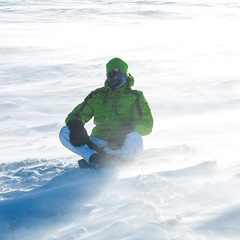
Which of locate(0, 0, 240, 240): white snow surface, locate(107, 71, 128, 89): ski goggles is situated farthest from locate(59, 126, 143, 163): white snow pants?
locate(107, 71, 128, 89): ski goggles

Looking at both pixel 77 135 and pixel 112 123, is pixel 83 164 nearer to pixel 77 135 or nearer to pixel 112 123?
pixel 77 135

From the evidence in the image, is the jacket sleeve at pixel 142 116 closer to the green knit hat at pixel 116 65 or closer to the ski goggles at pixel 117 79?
the ski goggles at pixel 117 79

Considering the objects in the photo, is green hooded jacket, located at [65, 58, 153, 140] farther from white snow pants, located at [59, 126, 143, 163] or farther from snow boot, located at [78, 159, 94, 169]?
snow boot, located at [78, 159, 94, 169]

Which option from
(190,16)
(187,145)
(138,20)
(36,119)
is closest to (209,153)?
(187,145)

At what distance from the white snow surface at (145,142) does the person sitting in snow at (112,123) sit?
0.67ft

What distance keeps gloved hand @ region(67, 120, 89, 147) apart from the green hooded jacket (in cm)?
18

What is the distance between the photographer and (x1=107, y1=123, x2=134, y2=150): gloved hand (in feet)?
16.4

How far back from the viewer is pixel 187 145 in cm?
569

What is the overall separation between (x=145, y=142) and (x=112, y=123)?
1.21 meters

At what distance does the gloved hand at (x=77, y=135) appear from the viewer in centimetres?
498

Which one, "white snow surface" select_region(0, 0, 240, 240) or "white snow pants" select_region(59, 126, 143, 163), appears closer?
"white snow surface" select_region(0, 0, 240, 240)

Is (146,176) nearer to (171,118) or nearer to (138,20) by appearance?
(171,118)

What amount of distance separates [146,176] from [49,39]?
16.4 meters

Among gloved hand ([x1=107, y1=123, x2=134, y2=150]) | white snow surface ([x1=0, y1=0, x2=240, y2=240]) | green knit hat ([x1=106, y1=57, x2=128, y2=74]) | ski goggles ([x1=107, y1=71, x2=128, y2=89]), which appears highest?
green knit hat ([x1=106, y1=57, x2=128, y2=74])
